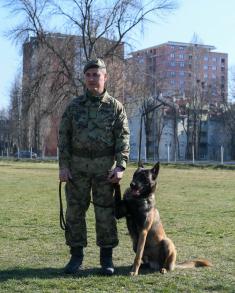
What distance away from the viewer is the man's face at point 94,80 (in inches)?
240

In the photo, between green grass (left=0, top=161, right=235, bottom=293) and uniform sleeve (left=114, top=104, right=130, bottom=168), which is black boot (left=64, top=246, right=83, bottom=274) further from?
uniform sleeve (left=114, top=104, right=130, bottom=168)

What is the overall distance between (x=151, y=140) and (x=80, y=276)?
84097mm

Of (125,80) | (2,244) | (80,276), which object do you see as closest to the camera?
(80,276)

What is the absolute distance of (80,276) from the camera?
5961 mm

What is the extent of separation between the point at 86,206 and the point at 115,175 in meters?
0.54

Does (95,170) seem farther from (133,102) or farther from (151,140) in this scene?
(151,140)

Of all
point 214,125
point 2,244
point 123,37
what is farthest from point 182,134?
point 2,244

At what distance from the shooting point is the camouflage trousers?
20.3 ft

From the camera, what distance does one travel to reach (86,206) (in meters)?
6.28

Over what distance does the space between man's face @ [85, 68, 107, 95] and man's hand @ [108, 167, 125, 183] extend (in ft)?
2.89

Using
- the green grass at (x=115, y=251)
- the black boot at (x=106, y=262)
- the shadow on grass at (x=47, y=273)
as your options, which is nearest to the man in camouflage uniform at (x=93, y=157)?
the black boot at (x=106, y=262)

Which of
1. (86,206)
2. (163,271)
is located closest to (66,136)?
(86,206)

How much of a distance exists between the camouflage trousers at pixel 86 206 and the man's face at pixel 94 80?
0.94 meters

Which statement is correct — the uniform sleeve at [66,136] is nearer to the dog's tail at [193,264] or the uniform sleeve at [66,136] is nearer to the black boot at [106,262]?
the black boot at [106,262]
